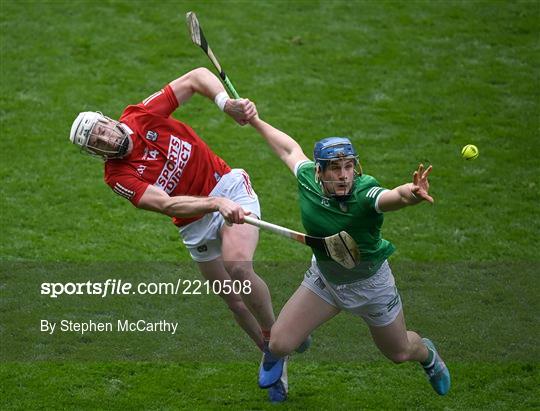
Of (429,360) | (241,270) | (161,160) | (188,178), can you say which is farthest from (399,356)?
(161,160)

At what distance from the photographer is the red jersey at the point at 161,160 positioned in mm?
8336

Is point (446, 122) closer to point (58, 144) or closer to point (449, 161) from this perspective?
point (449, 161)

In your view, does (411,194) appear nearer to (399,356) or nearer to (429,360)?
(399,356)

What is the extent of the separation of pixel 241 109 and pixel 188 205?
96 cm

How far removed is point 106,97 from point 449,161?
4694 mm

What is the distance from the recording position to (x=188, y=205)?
26.3 feet

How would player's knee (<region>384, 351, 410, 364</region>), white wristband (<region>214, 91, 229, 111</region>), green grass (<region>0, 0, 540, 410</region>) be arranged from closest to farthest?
player's knee (<region>384, 351, 410, 364</region>)
white wristband (<region>214, 91, 229, 111</region>)
green grass (<region>0, 0, 540, 410</region>)

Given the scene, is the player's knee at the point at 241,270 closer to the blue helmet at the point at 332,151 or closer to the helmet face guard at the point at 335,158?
the helmet face guard at the point at 335,158

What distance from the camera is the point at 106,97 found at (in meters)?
14.0

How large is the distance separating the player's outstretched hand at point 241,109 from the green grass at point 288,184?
222 cm

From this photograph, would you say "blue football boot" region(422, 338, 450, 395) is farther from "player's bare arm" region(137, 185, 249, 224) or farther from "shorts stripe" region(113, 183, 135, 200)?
"shorts stripe" region(113, 183, 135, 200)

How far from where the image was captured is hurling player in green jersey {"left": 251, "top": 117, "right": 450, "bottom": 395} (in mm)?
7398

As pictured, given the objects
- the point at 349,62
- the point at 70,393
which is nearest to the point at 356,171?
the point at 70,393

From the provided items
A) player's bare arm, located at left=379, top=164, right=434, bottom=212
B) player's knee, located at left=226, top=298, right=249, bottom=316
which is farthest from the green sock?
player's bare arm, located at left=379, top=164, right=434, bottom=212
